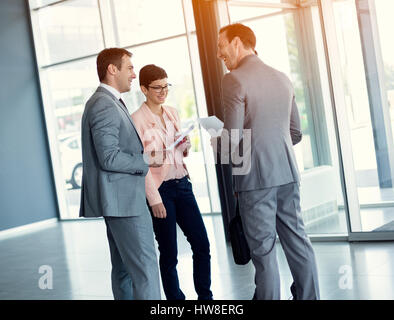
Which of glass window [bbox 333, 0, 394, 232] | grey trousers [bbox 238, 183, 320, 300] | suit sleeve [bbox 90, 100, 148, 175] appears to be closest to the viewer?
suit sleeve [bbox 90, 100, 148, 175]

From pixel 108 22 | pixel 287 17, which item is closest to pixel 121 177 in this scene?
pixel 287 17

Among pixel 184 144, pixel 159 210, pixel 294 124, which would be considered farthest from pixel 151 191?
pixel 294 124

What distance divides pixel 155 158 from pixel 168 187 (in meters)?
0.28

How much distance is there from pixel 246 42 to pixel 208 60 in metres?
2.91

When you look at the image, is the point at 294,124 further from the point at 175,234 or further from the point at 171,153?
the point at 175,234

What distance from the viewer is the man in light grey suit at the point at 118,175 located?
303 cm

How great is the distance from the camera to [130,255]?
309cm

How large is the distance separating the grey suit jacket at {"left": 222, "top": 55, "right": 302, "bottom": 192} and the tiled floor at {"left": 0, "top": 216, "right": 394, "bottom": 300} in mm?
1185

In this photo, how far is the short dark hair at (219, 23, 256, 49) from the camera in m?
3.14

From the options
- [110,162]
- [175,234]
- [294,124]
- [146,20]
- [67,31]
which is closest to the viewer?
[110,162]

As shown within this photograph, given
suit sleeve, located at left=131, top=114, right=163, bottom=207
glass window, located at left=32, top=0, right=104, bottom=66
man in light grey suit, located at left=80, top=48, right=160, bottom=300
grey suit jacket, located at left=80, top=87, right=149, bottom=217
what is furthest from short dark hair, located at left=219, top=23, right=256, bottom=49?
glass window, located at left=32, top=0, right=104, bottom=66

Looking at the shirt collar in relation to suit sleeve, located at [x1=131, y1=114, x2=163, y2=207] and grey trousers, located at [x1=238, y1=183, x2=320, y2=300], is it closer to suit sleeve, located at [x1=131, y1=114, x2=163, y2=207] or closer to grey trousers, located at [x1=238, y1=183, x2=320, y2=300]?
suit sleeve, located at [x1=131, y1=114, x2=163, y2=207]

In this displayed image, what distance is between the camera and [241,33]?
10.3 ft

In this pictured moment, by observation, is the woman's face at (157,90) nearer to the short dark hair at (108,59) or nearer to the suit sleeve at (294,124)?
the short dark hair at (108,59)
